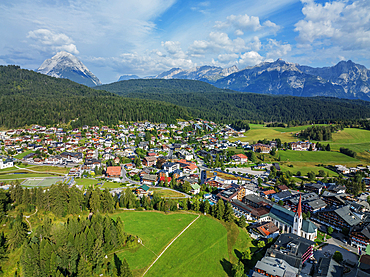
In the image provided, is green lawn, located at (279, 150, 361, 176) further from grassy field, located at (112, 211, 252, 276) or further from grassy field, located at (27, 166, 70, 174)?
grassy field, located at (27, 166, 70, 174)

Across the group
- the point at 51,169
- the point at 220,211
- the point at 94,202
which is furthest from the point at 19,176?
the point at 220,211

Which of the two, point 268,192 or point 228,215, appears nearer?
point 228,215

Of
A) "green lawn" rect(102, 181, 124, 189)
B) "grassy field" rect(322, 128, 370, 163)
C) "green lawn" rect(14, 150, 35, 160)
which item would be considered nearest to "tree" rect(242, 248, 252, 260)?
"green lawn" rect(102, 181, 124, 189)

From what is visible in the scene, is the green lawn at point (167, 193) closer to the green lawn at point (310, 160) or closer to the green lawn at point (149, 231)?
the green lawn at point (149, 231)

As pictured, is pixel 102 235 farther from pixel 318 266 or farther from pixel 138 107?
pixel 138 107

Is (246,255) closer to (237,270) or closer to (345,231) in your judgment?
(237,270)

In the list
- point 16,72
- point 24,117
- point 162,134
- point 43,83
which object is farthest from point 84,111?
point 16,72
